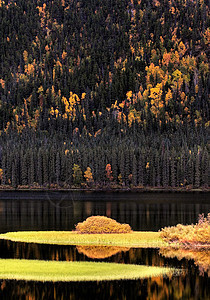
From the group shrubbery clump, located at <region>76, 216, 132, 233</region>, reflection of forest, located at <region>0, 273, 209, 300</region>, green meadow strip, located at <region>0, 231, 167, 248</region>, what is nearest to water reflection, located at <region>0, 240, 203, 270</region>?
green meadow strip, located at <region>0, 231, 167, 248</region>

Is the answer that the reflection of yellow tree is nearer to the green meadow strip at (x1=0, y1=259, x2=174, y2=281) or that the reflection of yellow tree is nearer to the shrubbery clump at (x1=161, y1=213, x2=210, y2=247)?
the green meadow strip at (x1=0, y1=259, x2=174, y2=281)

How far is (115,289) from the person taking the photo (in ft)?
144

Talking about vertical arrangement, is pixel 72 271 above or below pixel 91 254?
above

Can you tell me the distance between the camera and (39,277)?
157 ft

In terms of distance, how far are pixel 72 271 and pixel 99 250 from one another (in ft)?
41.2

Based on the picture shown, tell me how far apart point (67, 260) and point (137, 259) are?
526 centimetres

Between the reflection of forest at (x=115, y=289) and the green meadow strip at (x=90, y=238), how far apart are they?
19071 mm

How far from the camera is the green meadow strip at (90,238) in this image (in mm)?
66812

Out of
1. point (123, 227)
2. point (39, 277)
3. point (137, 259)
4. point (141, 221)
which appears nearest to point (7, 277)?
point (39, 277)

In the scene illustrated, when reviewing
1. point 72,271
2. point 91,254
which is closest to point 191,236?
→ point 91,254

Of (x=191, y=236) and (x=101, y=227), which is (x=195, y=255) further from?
(x=101, y=227)

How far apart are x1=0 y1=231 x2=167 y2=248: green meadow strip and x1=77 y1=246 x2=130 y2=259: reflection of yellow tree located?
2.41 meters

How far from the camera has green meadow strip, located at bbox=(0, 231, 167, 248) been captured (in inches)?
2630

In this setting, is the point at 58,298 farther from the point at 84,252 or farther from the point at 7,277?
the point at 84,252
